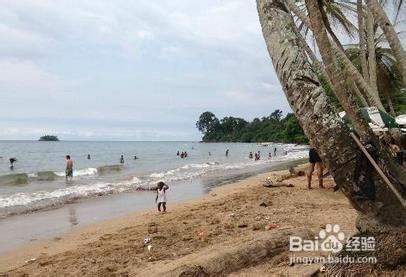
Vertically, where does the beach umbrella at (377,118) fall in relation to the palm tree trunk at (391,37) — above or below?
below

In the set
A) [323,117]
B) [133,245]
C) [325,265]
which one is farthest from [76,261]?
[323,117]

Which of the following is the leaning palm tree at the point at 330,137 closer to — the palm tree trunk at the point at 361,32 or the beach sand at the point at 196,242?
the beach sand at the point at 196,242

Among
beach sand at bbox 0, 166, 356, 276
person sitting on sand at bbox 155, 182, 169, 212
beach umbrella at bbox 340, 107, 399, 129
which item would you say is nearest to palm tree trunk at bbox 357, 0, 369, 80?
beach umbrella at bbox 340, 107, 399, 129

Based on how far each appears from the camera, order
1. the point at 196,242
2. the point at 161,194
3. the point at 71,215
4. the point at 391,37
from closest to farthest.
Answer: the point at 391,37 → the point at 196,242 → the point at 161,194 → the point at 71,215

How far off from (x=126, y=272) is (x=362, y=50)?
265 inches

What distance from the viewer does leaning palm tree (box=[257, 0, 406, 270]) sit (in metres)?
3.82

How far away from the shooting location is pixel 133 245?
7.28 m

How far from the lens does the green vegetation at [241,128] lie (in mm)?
116312

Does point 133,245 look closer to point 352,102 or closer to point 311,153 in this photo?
point 352,102

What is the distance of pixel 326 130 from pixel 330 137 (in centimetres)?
7

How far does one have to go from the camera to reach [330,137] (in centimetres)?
383

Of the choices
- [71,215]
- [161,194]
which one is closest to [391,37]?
[161,194]

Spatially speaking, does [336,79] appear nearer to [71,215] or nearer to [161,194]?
[161,194]

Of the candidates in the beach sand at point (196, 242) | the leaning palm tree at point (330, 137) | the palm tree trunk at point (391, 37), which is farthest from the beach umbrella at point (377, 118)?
the leaning palm tree at point (330, 137)
